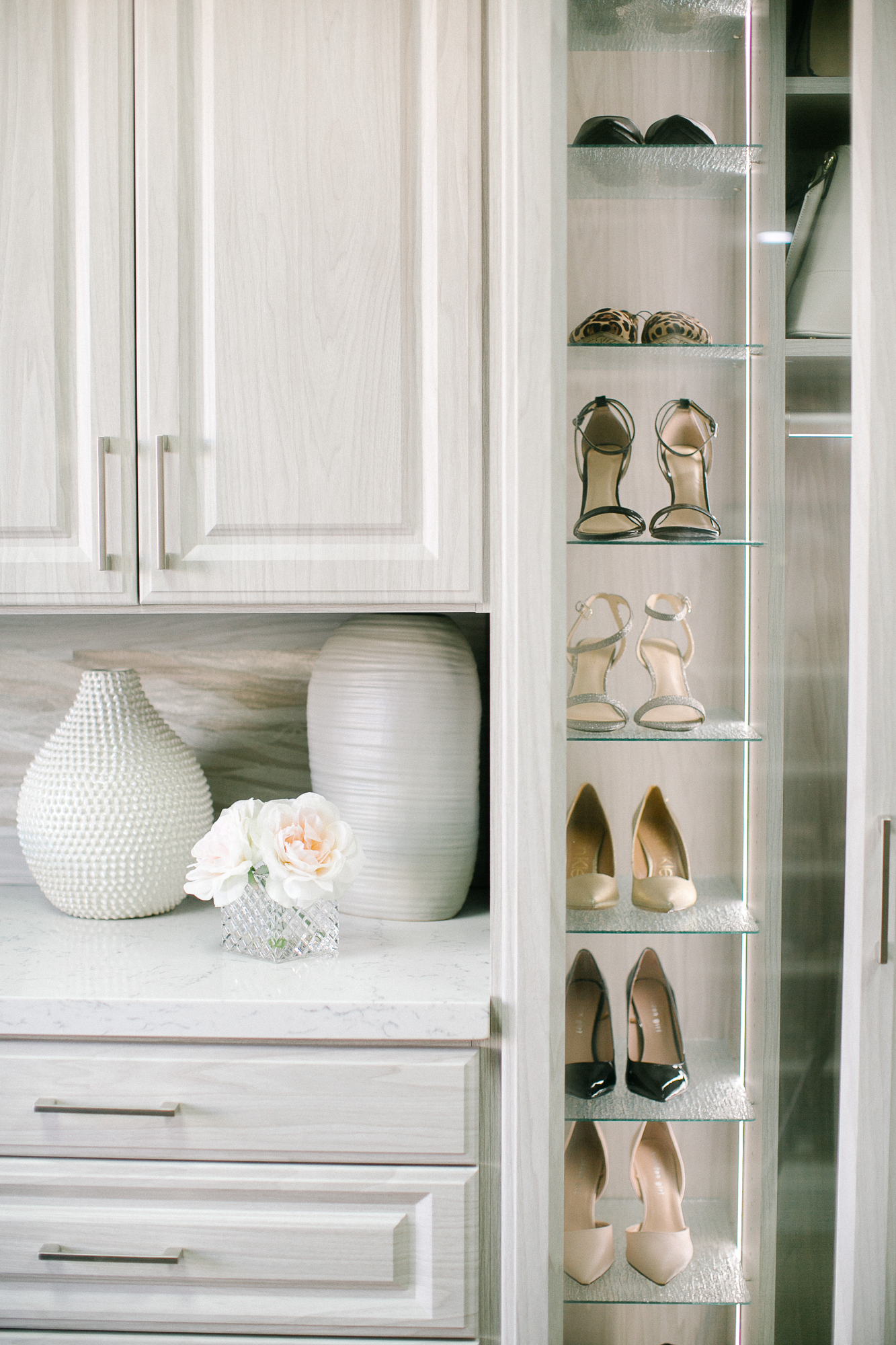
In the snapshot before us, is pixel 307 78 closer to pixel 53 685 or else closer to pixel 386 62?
pixel 386 62

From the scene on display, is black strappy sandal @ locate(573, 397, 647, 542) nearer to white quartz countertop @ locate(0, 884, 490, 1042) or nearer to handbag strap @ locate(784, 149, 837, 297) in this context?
handbag strap @ locate(784, 149, 837, 297)

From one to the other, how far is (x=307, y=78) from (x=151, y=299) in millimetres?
367

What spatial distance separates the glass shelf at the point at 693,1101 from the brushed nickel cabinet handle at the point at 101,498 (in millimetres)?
992

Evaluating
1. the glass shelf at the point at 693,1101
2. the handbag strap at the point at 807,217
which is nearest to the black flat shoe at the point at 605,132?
the handbag strap at the point at 807,217

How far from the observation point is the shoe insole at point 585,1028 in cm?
127

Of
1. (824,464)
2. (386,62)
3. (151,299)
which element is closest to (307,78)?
(386,62)

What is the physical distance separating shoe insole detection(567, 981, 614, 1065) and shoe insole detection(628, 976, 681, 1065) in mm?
42

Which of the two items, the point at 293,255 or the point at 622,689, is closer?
the point at 293,255

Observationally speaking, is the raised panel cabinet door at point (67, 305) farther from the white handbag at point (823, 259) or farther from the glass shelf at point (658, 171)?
the white handbag at point (823, 259)

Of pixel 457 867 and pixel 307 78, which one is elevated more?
pixel 307 78

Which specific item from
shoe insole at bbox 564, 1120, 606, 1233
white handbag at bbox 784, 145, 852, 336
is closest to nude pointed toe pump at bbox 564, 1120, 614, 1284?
shoe insole at bbox 564, 1120, 606, 1233

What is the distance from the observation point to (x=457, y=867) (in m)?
1.45

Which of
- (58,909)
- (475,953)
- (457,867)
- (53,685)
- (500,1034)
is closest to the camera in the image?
(500,1034)

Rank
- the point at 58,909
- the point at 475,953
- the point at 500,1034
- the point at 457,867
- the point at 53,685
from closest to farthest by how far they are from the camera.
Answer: the point at 500,1034 < the point at 475,953 < the point at 457,867 < the point at 58,909 < the point at 53,685
